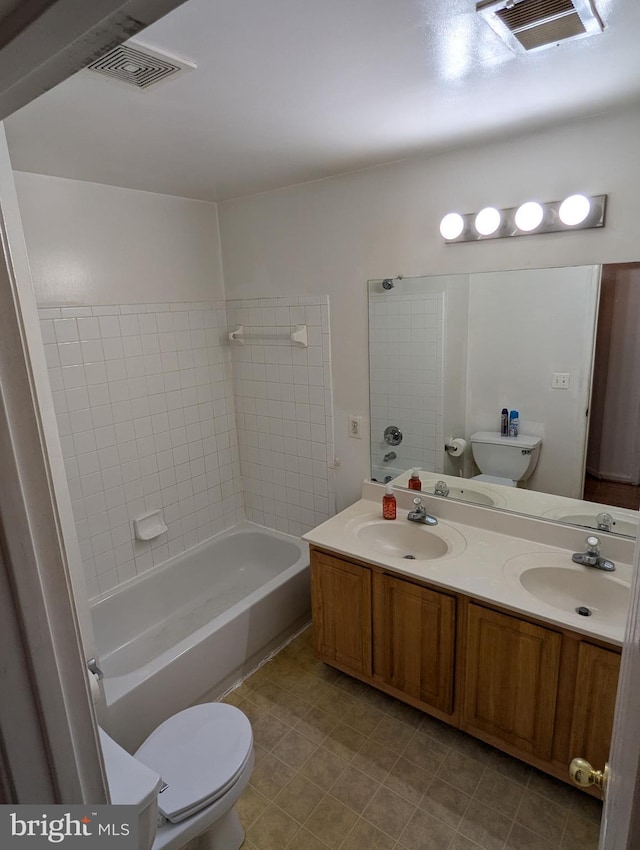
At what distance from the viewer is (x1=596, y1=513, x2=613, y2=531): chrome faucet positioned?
188cm

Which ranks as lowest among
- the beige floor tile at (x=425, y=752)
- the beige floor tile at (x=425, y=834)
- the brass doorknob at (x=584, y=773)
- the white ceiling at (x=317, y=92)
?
the beige floor tile at (x=425, y=834)

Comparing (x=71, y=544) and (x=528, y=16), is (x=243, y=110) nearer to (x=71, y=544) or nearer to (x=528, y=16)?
(x=528, y=16)

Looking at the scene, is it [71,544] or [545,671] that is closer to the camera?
[71,544]

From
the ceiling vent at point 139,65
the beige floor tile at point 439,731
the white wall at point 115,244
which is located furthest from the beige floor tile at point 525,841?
the white wall at point 115,244

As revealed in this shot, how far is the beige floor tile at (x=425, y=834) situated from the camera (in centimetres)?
160

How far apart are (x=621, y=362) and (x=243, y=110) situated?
159cm

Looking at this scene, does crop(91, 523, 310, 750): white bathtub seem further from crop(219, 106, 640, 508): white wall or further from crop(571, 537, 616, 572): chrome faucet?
crop(571, 537, 616, 572): chrome faucet

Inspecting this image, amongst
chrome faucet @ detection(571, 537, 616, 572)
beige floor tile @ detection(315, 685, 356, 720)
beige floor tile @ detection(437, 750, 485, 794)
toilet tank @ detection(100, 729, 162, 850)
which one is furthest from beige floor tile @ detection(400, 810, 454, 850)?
chrome faucet @ detection(571, 537, 616, 572)

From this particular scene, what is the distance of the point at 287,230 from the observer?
2.56 m

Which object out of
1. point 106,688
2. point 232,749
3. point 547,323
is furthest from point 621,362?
point 106,688

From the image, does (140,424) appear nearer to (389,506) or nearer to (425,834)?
(389,506)

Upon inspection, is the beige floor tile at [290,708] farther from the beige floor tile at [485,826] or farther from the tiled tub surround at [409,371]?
the tiled tub surround at [409,371]

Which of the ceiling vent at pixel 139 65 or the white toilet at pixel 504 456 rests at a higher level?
the ceiling vent at pixel 139 65

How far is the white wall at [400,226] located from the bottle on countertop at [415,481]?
0.93 ft
